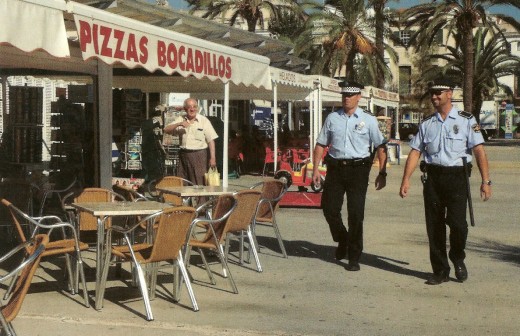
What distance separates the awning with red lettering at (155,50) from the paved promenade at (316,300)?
195 centimetres

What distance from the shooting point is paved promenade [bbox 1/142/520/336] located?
21.3 feet

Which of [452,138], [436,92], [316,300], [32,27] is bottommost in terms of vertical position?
[316,300]

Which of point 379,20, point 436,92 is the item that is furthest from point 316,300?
point 379,20

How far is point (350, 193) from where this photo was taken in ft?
29.3

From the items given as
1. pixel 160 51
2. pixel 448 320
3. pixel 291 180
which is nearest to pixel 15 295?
pixel 448 320

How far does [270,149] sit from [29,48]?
17.8 m

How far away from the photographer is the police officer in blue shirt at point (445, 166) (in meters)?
A: 8.02

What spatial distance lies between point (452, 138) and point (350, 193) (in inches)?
51.5

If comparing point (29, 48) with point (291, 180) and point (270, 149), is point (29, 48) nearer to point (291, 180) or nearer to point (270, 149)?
point (291, 180)

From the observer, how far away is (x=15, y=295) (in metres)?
4.58

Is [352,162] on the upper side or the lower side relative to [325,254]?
upper

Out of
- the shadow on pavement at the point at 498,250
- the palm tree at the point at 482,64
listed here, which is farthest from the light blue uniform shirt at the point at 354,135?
the palm tree at the point at 482,64

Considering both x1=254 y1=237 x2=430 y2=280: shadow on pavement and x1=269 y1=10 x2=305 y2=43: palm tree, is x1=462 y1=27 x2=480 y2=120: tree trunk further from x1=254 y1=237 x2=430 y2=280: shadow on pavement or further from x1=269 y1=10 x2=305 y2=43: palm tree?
x1=254 y1=237 x2=430 y2=280: shadow on pavement

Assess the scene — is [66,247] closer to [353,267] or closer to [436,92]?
[353,267]
